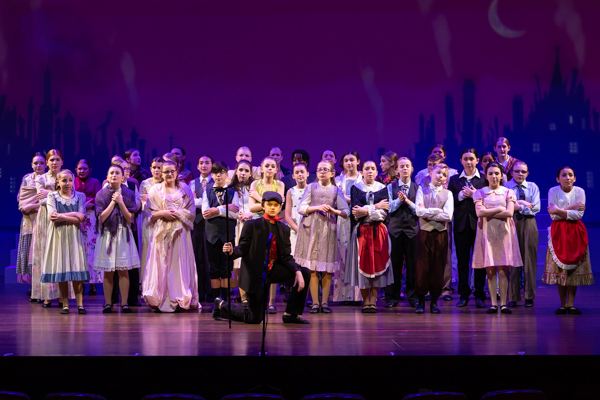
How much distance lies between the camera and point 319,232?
5707 millimetres

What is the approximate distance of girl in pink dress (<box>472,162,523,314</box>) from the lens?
5496mm

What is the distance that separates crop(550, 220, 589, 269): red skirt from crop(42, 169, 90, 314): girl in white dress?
423 centimetres

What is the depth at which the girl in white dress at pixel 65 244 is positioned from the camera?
218 inches

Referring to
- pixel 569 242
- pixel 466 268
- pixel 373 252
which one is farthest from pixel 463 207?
pixel 373 252

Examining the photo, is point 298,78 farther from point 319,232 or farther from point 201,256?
point 319,232

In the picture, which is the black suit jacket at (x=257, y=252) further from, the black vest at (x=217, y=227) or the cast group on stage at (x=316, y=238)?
the black vest at (x=217, y=227)

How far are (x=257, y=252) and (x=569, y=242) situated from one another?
9.14ft

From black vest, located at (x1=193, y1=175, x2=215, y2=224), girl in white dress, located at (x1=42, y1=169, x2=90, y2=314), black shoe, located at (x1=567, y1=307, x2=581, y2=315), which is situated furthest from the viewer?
black vest, located at (x1=193, y1=175, x2=215, y2=224)

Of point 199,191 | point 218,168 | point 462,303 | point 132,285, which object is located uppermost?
point 218,168

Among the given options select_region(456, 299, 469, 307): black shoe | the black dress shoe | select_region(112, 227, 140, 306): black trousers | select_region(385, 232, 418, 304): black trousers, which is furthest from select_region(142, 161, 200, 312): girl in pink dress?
the black dress shoe

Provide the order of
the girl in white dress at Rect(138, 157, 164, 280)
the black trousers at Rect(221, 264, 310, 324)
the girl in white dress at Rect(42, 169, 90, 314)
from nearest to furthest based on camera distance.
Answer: the black trousers at Rect(221, 264, 310, 324) < the girl in white dress at Rect(42, 169, 90, 314) < the girl in white dress at Rect(138, 157, 164, 280)

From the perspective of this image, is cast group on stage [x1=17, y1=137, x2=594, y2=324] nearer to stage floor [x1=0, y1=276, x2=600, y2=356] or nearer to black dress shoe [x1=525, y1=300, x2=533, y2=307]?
black dress shoe [x1=525, y1=300, x2=533, y2=307]

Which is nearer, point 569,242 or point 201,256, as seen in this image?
point 569,242
